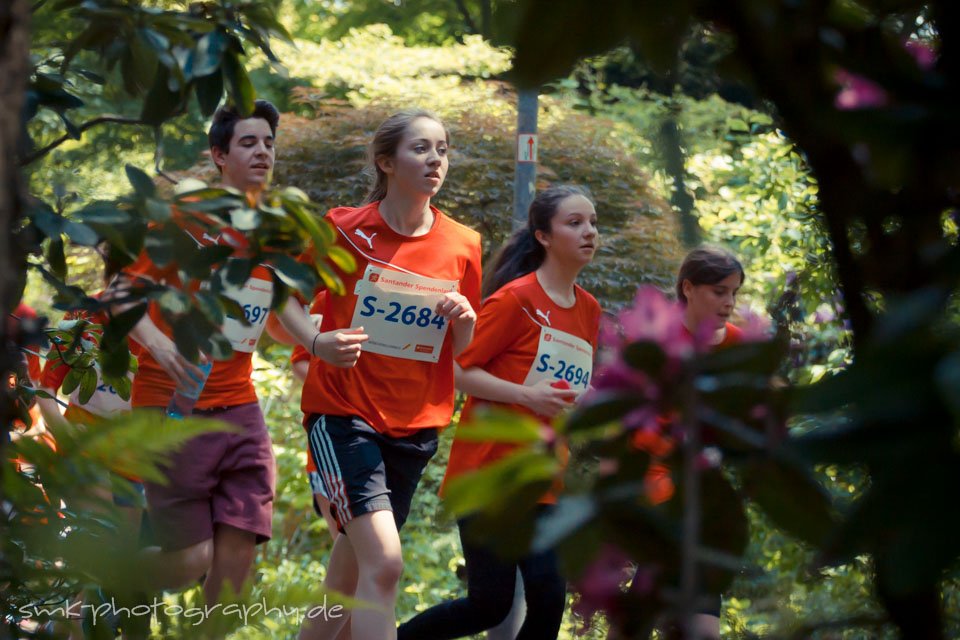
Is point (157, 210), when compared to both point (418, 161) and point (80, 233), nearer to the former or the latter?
point (80, 233)

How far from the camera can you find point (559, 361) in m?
4.45

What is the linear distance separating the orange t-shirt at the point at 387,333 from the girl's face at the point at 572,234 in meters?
0.36

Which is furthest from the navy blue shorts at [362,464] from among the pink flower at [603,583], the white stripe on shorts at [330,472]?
the pink flower at [603,583]

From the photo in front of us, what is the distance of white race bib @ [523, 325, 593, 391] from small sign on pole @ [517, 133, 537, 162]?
10.2ft

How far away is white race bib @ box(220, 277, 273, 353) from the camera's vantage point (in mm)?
4367

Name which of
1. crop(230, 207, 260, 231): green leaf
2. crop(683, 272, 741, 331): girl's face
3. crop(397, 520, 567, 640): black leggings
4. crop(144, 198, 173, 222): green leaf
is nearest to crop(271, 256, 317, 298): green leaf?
crop(230, 207, 260, 231): green leaf

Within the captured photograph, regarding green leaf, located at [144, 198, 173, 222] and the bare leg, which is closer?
green leaf, located at [144, 198, 173, 222]

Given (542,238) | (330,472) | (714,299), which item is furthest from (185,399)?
(714,299)

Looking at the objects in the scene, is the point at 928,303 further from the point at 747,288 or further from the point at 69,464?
the point at 747,288

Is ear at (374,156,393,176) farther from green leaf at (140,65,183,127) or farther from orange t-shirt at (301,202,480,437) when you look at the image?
green leaf at (140,65,183,127)

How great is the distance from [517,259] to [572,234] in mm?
292

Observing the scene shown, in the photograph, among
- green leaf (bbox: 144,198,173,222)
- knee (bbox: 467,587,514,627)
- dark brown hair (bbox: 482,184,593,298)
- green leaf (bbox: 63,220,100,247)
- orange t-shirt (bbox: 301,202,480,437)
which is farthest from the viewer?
dark brown hair (bbox: 482,184,593,298)

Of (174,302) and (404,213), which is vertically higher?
(174,302)

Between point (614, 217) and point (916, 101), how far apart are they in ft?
28.0
